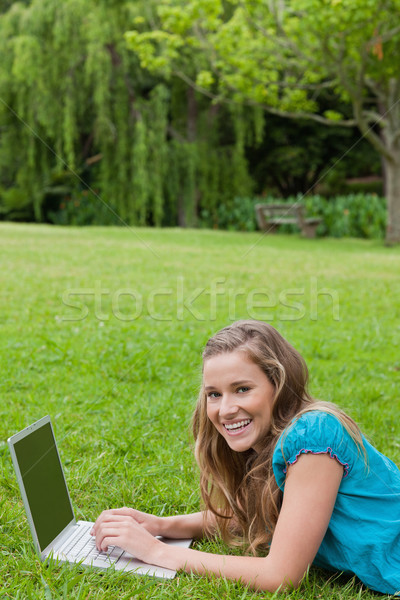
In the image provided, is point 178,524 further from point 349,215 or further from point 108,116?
point 108,116

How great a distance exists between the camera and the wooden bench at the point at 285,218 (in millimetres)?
16109

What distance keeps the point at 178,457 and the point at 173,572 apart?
1094mm

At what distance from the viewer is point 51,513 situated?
2.13 meters

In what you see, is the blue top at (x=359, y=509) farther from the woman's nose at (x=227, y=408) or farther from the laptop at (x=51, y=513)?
the laptop at (x=51, y=513)

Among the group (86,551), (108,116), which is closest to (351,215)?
(108,116)

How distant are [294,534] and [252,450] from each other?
482mm

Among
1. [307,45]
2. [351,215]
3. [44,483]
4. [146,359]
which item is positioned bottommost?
[146,359]

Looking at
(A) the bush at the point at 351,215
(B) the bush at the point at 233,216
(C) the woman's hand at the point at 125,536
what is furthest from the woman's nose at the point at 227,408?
(B) the bush at the point at 233,216

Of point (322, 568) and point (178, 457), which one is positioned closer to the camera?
point (322, 568)

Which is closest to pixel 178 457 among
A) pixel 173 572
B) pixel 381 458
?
pixel 173 572

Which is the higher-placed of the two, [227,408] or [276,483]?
[227,408]

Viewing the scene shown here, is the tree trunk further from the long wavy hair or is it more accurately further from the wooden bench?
the long wavy hair

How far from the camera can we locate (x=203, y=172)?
1900 cm

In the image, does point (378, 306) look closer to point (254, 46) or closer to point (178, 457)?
point (178, 457)
